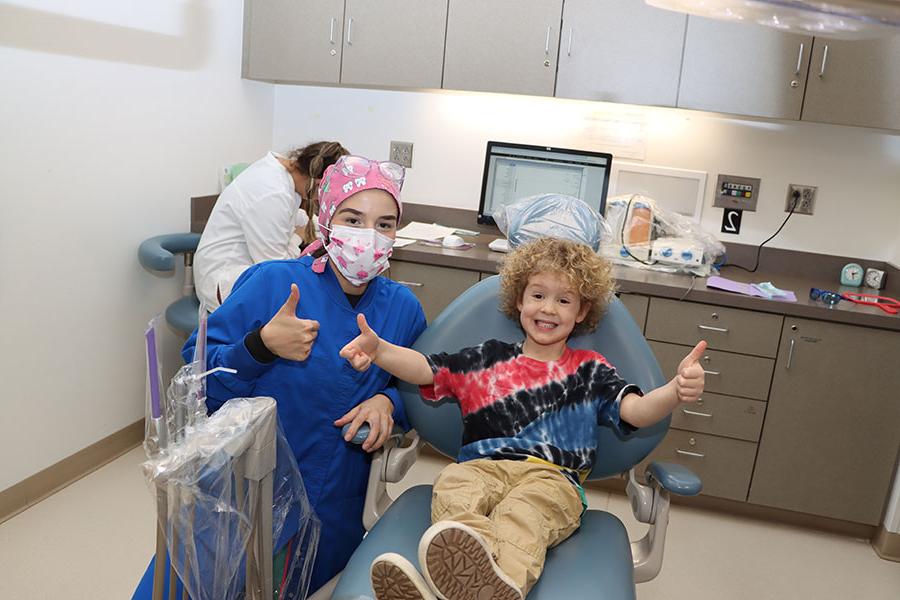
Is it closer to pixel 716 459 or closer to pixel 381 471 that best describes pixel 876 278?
pixel 716 459

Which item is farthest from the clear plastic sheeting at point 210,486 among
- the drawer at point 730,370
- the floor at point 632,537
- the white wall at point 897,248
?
the white wall at point 897,248

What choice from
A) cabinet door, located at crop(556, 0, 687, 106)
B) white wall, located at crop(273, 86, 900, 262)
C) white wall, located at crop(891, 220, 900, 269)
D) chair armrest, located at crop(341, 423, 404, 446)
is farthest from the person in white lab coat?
white wall, located at crop(891, 220, 900, 269)

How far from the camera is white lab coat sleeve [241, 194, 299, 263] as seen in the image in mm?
2811

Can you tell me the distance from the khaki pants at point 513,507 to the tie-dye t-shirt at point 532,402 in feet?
0.17

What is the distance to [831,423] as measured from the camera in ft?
9.59

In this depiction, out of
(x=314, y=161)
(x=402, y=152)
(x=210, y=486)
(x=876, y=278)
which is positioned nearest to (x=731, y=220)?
(x=876, y=278)

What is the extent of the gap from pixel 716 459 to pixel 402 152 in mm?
1756

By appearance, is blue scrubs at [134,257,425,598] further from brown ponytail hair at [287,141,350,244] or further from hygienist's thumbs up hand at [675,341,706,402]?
brown ponytail hair at [287,141,350,244]

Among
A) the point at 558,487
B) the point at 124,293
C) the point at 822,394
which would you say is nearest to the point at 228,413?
the point at 558,487

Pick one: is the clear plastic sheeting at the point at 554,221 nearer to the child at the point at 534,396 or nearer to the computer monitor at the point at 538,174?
the child at the point at 534,396

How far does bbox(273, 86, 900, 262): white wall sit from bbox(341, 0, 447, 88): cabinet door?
0.29m

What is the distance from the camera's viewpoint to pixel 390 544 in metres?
1.62

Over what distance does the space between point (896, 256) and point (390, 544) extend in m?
2.49

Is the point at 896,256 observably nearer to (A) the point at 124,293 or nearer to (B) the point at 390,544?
(B) the point at 390,544
